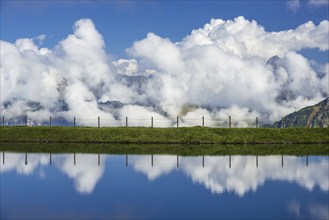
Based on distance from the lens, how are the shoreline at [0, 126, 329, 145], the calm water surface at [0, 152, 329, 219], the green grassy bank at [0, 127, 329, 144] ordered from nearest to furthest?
the calm water surface at [0, 152, 329, 219] < the shoreline at [0, 126, 329, 145] < the green grassy bank at [0, 127, 329, 144]

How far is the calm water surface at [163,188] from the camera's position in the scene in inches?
836

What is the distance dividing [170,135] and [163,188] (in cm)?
3832

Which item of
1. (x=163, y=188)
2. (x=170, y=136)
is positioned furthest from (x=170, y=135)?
(x=163, y=188)

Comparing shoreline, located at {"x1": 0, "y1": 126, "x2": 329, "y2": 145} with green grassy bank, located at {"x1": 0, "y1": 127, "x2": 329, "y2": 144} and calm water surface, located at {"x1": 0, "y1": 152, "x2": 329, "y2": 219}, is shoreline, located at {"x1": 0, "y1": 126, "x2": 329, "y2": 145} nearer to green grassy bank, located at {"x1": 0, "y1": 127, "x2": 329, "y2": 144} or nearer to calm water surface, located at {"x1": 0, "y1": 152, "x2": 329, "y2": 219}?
green grassy bank, located at {"x1": 0, "y1": 127, "x2": 329, "y2": 144}

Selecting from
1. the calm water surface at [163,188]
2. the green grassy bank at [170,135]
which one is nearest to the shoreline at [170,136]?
the green grassy bank at [170,135]

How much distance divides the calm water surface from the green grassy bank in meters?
21.5

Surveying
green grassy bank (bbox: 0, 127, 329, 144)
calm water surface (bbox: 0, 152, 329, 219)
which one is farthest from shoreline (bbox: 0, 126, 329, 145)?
calm water surface (bbox: 0, 152, 329, 219)

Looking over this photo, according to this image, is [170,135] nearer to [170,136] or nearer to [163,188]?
[170,136]

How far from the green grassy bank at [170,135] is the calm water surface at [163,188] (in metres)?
21.5

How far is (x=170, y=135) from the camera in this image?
65875 millimetres

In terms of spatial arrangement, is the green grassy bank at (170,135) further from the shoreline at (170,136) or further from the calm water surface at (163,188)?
the calm water surface at (163,188)

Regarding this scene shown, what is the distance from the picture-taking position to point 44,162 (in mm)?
40594

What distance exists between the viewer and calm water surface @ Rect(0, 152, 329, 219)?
2123 centimetres

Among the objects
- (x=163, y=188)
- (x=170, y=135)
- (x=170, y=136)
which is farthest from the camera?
(x=170, y=135)
